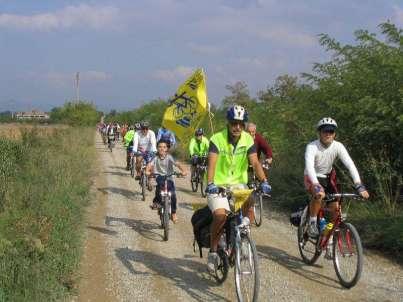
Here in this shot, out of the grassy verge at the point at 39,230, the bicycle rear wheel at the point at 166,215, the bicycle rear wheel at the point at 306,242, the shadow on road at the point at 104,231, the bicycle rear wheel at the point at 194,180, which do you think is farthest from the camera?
the bicycle rear wheel at the point at 194,180

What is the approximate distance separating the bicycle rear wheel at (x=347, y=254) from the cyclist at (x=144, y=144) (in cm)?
734

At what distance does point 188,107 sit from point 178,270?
21.6 feet

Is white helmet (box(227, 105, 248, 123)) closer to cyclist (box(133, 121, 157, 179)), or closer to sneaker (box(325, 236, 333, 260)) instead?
sneaker (box(325, 236, 333, 260))

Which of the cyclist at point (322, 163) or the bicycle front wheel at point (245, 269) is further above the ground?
the cyclist at point (322, 163)

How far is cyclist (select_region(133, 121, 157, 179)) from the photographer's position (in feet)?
44.9

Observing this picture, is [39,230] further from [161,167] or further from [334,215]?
[334,215]

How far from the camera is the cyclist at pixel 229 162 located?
6078mm

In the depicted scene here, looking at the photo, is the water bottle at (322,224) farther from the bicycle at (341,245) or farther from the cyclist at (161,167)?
the cyclist at (161,167)

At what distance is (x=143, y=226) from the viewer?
10.5 m

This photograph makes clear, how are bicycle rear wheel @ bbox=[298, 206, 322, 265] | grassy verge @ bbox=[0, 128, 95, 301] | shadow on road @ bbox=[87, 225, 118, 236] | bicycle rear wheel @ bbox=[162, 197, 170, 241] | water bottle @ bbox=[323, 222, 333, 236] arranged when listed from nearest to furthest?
grassy verge @ bbox=[0, 128, 95, 301] → water bottle @ bbox=[323, 222, 333, 236] → bicycle rear wheel @ bbox=[298, 206, 322, 265] → bicycle rear wheel @ bbox=[162, 197, 170, 241] → shadow on road @ bbox=[87, 225, 118, 236]

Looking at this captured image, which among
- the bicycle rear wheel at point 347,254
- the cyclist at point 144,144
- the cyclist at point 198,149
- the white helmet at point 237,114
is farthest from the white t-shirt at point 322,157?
the cyclist at point 198,149

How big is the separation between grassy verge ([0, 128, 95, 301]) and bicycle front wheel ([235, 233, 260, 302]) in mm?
2030

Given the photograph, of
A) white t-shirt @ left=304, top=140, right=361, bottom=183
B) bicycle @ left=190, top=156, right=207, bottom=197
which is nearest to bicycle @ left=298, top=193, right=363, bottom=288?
white t-shirt @ left=304, top=140, right=361, bottom=183

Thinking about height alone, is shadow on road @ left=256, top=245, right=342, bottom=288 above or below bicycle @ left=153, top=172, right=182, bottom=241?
below
